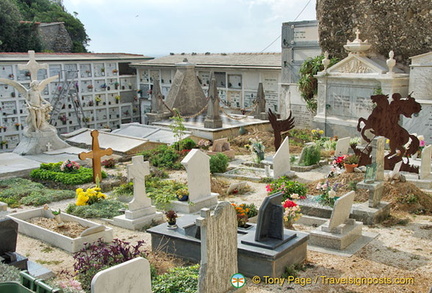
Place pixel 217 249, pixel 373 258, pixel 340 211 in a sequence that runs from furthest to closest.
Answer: pixel 340 211 < pixel 373 258 < pixel 217 249

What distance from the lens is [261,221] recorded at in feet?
24.2

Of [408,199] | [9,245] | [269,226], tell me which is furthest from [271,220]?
[408,199]

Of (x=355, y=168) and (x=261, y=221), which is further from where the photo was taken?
(x=355, y=168)

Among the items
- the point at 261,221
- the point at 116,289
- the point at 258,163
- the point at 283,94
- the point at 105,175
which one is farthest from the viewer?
the point at 283,94

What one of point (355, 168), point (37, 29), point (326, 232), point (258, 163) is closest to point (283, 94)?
point (258, 163)

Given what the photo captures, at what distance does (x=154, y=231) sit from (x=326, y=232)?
2966 mm

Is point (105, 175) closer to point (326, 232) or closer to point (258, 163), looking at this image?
point (258, 163)

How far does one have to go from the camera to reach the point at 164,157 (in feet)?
51.8

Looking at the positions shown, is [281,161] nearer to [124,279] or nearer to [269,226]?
[269,226]

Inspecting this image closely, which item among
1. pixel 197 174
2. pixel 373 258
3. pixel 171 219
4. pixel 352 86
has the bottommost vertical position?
pixel 373 258

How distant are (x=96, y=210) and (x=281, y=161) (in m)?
5.17

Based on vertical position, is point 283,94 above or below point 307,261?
above

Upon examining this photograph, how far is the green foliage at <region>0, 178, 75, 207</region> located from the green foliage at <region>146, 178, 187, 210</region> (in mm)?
2018

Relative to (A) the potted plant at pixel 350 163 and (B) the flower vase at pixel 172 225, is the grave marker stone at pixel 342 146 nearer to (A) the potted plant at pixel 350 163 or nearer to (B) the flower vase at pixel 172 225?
(A) the potted plant at pixel 350 163
